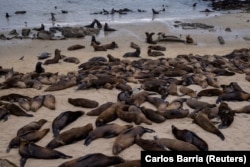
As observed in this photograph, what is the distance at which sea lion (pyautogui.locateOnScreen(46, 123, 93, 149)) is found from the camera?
6828 millimetres

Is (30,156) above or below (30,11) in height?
below

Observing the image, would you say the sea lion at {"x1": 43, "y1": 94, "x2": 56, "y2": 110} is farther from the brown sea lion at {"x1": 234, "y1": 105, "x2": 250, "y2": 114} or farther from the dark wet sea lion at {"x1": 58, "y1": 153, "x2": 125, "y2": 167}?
the brown sea lion at {"x1": 234, "y1": 105, "x2": 250, "y2": 114}

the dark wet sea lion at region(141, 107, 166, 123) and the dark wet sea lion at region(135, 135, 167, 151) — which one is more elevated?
the dark wet sea lion at region(141, 107, 166, 123)

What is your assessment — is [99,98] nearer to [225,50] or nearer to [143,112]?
[143,112]

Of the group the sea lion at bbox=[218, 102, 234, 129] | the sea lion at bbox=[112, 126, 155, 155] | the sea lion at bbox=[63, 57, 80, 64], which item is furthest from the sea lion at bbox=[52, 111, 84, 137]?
the sea lion at bbox=[63, 57, 80, 64]

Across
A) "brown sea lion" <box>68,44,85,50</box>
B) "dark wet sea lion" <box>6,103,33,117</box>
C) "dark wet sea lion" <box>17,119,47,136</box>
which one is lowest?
"dark wet sea lion" <box>17,119,47,136</box>

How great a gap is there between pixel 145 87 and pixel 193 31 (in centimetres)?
1128

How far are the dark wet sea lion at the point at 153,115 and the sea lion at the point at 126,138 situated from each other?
22.1 inches

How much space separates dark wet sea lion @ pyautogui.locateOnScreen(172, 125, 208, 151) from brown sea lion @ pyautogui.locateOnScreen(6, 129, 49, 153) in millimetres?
2775

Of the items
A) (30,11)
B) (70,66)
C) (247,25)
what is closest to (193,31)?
(247,25)

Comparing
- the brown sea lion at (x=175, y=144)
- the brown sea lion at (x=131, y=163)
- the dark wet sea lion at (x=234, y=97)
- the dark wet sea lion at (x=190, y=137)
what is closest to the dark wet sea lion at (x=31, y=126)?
the brown sea lion at (x=131, y=163)

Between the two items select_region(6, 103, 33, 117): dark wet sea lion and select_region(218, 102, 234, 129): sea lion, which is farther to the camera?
select_region(6, 103, 33, 117): dark wet sea lion

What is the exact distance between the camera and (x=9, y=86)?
10.4m

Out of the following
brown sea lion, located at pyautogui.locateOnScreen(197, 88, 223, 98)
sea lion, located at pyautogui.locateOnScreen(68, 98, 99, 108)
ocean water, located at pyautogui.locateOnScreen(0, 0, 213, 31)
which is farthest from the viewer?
ocean water, located at pyautogui.locateOnScreen(0, 0, 213, 31)
